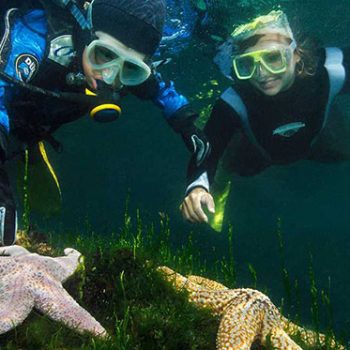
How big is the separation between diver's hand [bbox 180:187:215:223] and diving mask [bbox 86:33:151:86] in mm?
2059

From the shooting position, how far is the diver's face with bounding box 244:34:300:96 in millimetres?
9789

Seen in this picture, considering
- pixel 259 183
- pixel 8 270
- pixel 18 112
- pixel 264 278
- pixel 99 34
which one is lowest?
pixel 264 278

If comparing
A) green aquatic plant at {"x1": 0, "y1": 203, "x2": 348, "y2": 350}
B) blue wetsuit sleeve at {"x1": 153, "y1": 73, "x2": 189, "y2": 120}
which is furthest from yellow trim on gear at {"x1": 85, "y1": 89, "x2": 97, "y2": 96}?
green aquatic plant at {"x1": 0, "y1": 203, "x2": 348, "y2": 350}

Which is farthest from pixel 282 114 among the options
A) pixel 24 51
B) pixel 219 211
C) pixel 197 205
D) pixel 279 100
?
pixel 24 51

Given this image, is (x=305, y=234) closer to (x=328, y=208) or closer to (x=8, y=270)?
(x=328, y=208)

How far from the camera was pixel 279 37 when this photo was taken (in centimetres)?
1015

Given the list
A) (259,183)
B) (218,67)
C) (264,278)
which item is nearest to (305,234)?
(259,183)

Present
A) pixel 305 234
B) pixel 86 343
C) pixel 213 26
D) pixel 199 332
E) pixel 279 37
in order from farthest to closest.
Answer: pixel 305 234, pixel 213 26, pixel 279 37, pixel 199 332, pixel 86 343

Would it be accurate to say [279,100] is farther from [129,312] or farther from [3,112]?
[129,312]

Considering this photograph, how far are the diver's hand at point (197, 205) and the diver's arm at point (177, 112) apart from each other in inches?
29.8

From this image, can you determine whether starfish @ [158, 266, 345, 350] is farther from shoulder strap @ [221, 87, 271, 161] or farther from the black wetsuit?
shoulder strap @ [221, 87, 271, 161]

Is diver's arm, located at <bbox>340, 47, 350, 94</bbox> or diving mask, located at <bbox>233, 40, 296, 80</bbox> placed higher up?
diving mask, located at <bbox>233, 40, 296, 80</bbox>

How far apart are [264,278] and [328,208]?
2443 centimetres

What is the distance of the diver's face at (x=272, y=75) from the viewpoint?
9.79 metres
